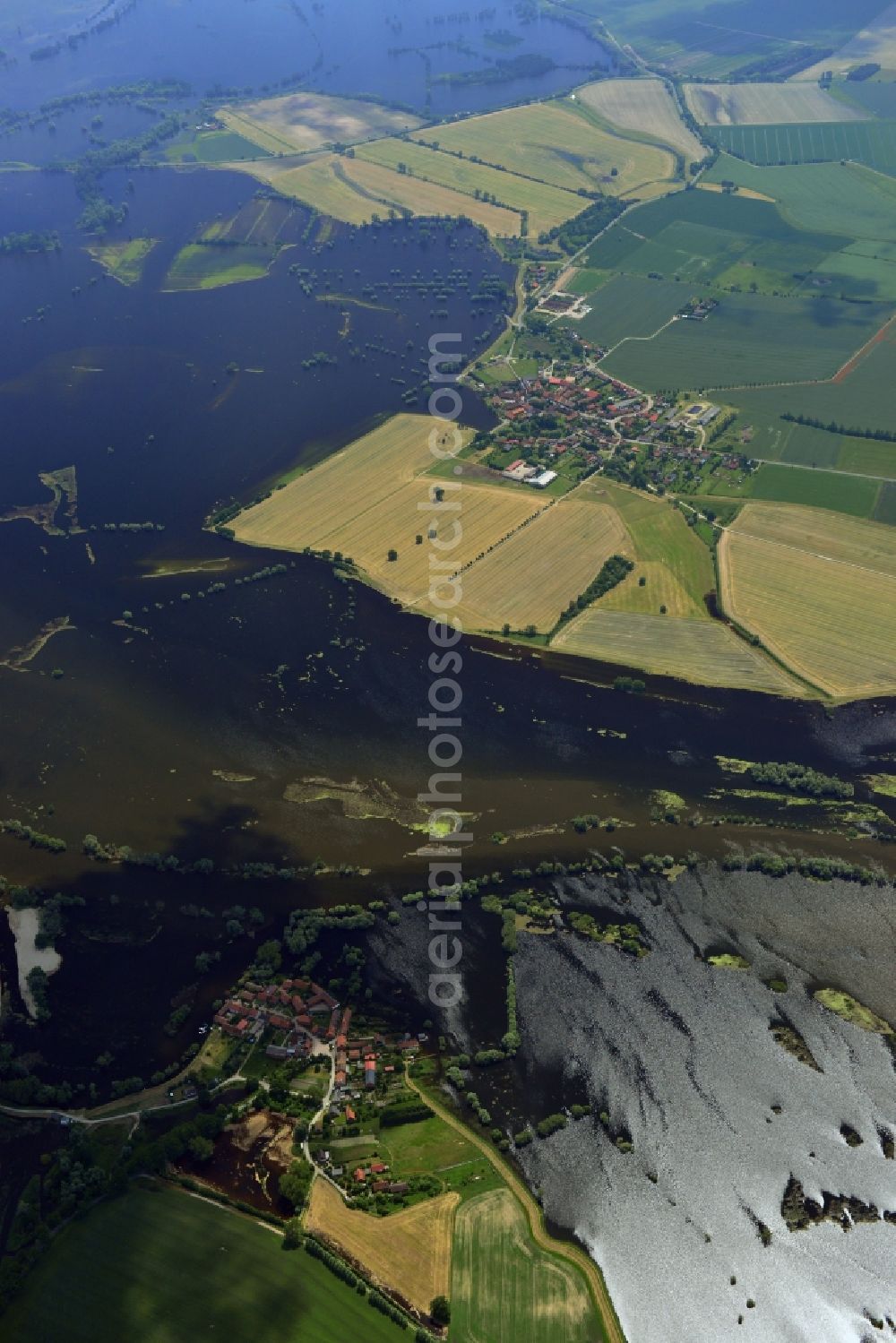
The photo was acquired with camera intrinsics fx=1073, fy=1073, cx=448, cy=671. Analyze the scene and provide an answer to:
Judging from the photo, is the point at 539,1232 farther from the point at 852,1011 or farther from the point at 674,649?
the point at 674,649

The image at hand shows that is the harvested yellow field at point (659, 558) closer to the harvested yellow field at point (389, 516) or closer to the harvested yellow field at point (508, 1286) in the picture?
the harvested yellow field at point (389, 516)

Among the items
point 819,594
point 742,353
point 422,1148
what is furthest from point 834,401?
point 422,1148

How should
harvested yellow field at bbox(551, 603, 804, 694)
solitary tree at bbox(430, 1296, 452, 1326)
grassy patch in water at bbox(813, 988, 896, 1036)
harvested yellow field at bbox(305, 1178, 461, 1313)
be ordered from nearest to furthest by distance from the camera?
solitary tree at bbox(430, 1296, 452, 1326) → harvested yellow field at bbox(305, 1178, 461, 1313) → grassy patch in water at bbox(813, 988, 896, 1036) → harvested yellow field at bbox(551, 603, 804, 694)

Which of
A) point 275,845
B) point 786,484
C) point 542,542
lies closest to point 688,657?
point 542,542

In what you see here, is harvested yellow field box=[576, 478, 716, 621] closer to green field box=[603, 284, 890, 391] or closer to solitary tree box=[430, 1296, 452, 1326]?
green field box=[603, 284, 890, 391]

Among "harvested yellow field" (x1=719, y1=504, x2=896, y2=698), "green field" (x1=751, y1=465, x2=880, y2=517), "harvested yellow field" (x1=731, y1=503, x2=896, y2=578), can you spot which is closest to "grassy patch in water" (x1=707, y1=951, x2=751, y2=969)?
"harvested yellow field" (x1=719, y1=504, x2=896, y2=698)

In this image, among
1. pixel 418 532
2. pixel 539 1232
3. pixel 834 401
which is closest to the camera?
pixel 539 1232

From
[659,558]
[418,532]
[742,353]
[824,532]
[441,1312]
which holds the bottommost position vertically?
[441,1312]
